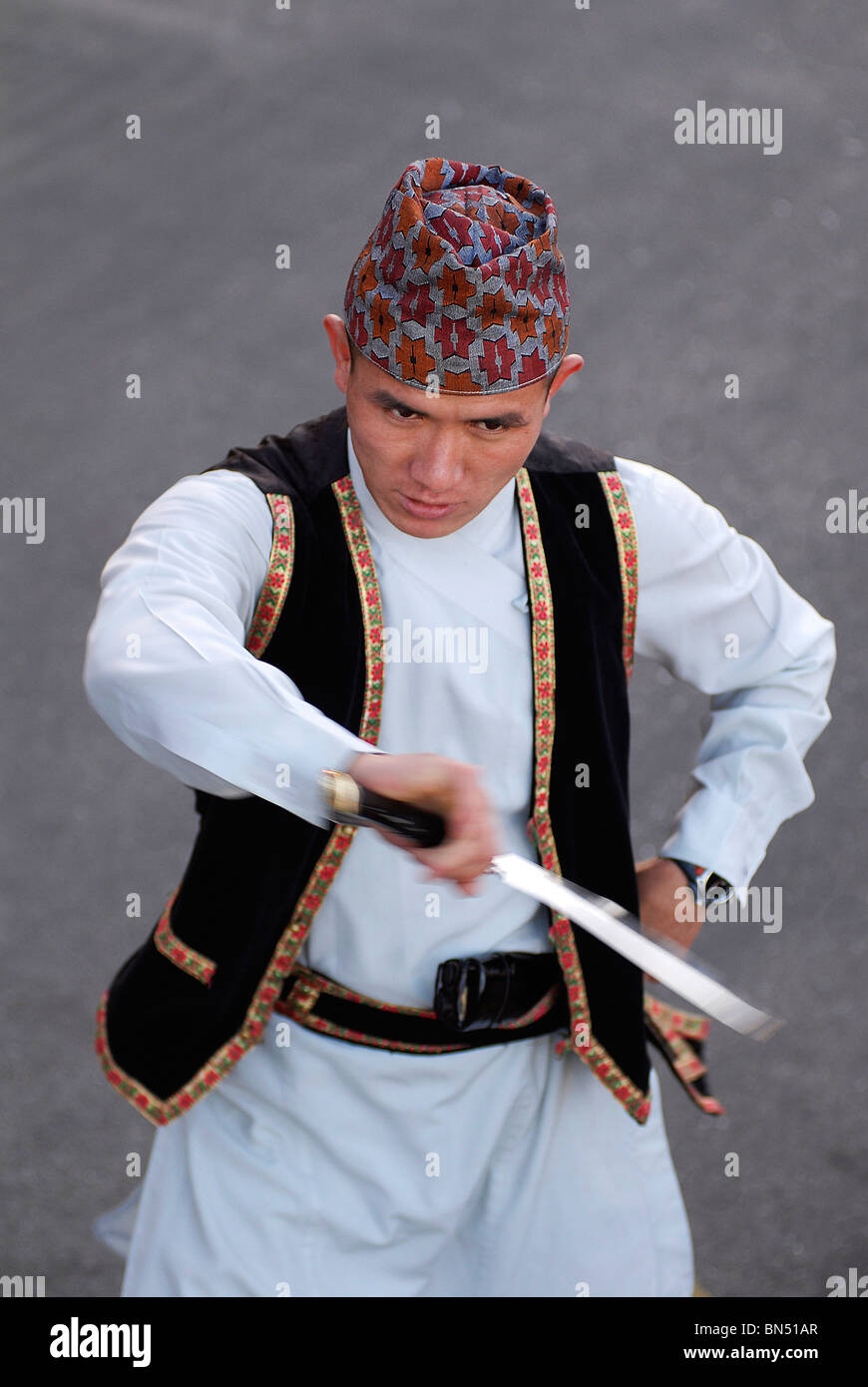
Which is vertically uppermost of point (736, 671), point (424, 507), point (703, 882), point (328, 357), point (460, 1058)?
point (328, 357)

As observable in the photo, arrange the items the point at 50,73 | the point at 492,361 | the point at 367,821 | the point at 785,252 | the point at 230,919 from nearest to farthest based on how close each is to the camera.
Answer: the point at 367,821, the point at 492,361, the point at 230,919, the point at 785,252, the point at 50,73

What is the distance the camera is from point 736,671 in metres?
1.90

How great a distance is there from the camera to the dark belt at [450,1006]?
169 centimetres

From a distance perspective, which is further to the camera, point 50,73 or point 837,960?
point 50,73

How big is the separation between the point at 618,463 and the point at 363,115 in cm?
327

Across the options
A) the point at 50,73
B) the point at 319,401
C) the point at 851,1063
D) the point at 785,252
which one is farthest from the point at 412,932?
the point at 50,73

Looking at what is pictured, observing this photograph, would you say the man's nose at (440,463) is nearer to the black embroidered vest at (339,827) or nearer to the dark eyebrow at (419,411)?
the dark eyebrow at (419,411)

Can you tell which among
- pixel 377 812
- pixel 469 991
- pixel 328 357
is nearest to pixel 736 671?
pixel 469 991

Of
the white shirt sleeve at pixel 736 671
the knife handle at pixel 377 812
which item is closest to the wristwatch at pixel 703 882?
the white shirt sleeve at pixel 736 671

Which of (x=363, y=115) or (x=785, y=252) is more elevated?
(x=363, y=115)

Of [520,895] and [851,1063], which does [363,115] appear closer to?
[851,1063]

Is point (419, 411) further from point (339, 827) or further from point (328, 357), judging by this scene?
point (328, 357)

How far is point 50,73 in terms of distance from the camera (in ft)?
16.0

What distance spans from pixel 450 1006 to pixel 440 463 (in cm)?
53
